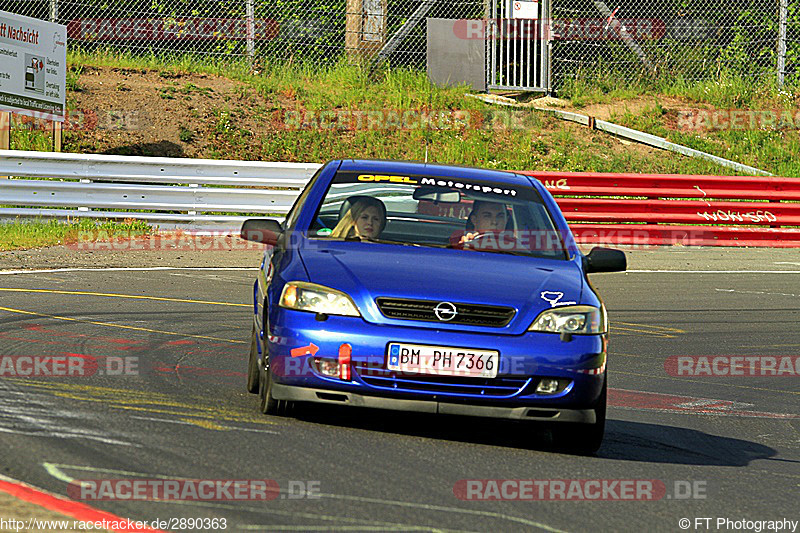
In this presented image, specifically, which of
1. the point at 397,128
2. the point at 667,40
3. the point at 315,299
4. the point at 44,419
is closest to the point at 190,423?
the point at 44,419

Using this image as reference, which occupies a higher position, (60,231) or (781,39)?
(781,39)

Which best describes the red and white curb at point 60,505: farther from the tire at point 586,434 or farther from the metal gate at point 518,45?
the metal gate at point 518,45

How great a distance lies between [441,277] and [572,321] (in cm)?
68

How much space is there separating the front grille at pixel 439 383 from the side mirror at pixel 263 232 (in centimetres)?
149

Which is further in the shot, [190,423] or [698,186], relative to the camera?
[698,186]

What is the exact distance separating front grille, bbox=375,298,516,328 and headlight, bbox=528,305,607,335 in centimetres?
18

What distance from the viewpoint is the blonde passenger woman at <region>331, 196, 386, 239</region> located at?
7199 mm

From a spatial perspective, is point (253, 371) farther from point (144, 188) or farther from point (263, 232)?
point (144, 188)

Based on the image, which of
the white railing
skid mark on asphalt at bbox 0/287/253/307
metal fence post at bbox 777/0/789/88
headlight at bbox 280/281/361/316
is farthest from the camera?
metal fence post at bbox 777/0/789/88

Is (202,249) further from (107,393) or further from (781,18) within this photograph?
(781,18)

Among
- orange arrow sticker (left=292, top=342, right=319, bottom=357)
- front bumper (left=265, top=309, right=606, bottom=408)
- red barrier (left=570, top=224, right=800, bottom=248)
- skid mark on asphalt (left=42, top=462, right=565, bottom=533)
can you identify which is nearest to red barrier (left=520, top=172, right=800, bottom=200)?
red barrier (left=570, top=224, right=800, bottom=248)

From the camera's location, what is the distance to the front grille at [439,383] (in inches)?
238

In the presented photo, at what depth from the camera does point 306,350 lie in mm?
6129

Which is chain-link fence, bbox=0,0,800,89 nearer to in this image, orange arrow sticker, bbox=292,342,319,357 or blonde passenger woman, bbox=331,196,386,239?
blonde passenger woman, bbox=331,196,386,239
